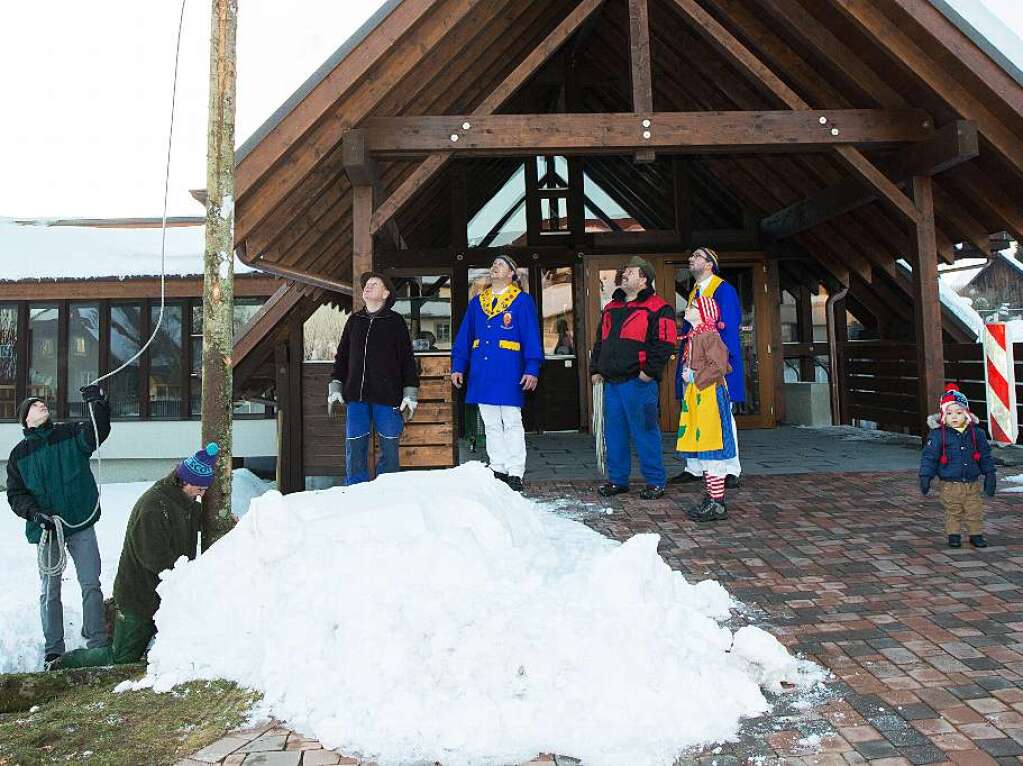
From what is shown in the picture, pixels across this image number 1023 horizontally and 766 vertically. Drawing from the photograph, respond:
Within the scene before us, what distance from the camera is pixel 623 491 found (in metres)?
5.33

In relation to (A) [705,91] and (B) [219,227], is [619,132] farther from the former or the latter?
(B) [219,227]

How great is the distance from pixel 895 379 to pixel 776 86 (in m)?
4.36

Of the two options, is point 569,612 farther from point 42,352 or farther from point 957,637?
point 42,352

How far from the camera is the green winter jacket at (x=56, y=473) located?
4543 mm

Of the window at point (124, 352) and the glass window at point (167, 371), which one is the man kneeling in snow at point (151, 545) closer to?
the glass window at point (167, 371)

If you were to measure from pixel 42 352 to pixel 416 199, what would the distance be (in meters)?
6.09

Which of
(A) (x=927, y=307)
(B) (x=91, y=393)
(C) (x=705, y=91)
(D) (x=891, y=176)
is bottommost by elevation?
(B) (x=91, y=393)

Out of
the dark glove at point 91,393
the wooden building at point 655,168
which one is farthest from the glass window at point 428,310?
the dark glove at point 91,393

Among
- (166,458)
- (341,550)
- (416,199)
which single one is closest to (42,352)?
(166,458)

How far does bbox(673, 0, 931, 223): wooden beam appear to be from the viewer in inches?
235

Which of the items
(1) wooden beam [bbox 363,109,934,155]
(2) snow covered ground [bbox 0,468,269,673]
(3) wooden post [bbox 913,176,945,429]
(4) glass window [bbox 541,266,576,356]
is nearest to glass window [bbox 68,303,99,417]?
(2) snow covered ground [bbox 0,468,269,673]

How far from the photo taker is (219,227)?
3.96 m

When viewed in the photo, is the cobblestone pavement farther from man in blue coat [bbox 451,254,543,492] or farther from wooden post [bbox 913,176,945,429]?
wooden post [bbox 913,176,945,429]

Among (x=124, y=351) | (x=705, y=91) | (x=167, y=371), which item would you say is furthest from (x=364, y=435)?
(x=124, y=351)
